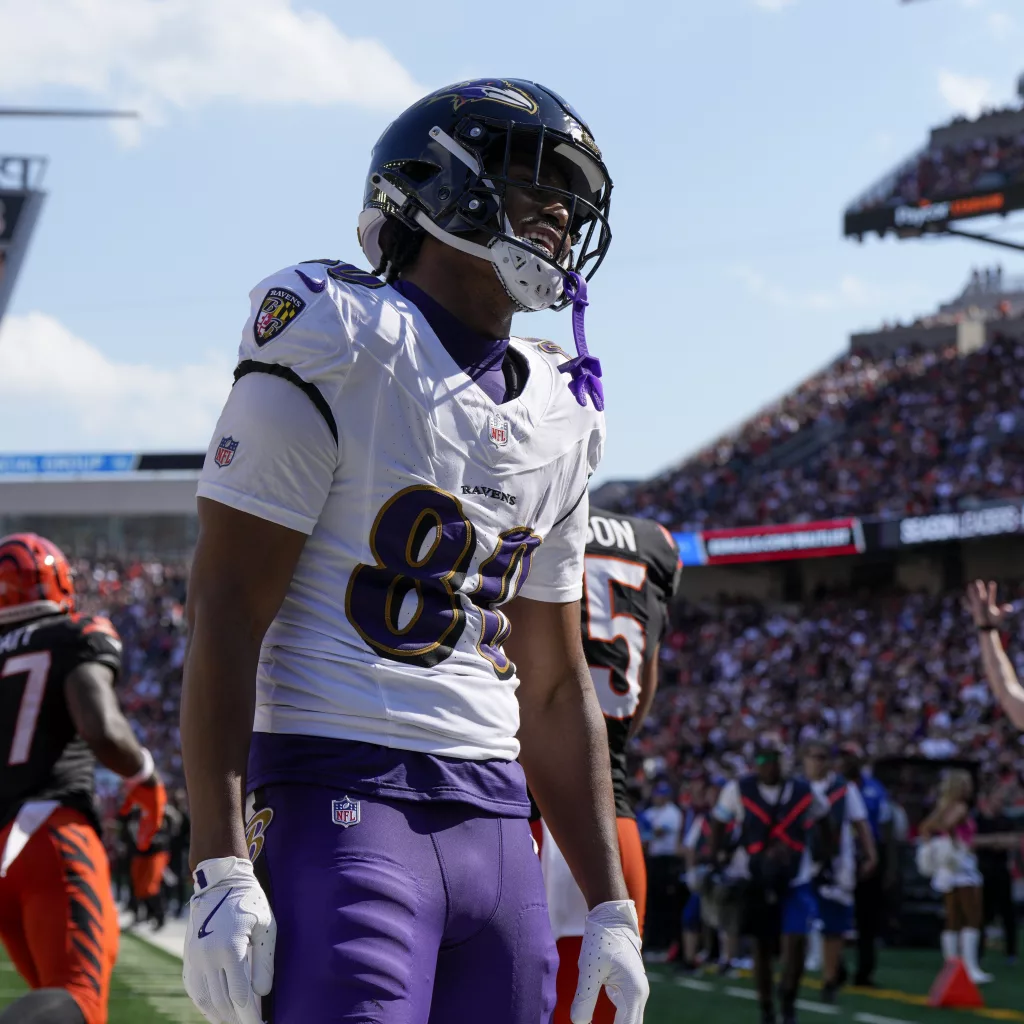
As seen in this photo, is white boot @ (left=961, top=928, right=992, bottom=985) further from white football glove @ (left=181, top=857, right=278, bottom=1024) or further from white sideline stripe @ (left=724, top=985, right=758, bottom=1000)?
white football glove @ (left=181, top=857, right=278, bottom=1024)

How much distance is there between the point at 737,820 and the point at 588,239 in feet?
26.8

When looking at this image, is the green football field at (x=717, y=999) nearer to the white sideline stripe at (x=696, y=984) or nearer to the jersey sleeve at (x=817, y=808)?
the white sideline stripe at (x=696, y=984)

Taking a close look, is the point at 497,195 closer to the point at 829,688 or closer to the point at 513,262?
the point at 513,262

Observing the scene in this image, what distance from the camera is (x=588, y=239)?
2.65 metres

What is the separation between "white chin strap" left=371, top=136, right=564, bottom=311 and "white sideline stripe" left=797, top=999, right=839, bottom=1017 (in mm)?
8208

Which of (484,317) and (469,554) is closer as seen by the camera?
(469,554)

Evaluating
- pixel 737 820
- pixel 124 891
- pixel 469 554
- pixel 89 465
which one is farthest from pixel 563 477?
pixel 89 465

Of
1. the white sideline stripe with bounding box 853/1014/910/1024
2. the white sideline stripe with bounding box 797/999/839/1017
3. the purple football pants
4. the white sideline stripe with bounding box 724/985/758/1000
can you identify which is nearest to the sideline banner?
the white sideline stripe with bounding box 724/985/758/1000

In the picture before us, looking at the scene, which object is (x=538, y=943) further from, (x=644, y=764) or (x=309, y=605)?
(x=644, y=764)

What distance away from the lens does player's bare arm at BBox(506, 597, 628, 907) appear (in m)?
2.58

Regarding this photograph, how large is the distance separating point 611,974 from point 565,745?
37 cm

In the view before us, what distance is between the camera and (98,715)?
4680 mm

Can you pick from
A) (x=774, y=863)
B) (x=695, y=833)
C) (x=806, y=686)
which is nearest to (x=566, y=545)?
(x=774, y=863)

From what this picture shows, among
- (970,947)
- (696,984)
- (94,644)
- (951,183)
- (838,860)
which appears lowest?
(696,984)
